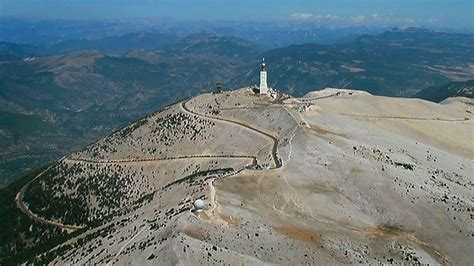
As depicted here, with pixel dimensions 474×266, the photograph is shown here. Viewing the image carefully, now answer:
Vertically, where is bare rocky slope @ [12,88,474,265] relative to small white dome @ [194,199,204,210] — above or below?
below

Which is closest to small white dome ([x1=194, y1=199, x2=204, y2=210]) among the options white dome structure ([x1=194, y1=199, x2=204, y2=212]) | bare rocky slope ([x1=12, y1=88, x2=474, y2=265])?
white dome structure ([x1=194, y1=199, x2=204, y2=212])

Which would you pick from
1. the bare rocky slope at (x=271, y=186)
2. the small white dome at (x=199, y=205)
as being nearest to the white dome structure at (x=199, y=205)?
the small white dome at (x=199, y=205)

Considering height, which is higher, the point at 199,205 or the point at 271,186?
the point at 199,205

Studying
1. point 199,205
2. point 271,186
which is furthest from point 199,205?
point 271,186

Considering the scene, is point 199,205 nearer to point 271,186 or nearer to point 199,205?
point 199,205

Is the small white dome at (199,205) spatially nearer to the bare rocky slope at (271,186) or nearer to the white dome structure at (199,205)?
the white dome structure at (199,205)

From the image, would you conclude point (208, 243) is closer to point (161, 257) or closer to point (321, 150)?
point (161, 257)

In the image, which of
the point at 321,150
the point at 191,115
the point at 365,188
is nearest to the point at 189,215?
the point at 365,188

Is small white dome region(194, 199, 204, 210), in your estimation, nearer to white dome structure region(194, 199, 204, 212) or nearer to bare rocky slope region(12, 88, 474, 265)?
white dome structure region(194, 199, 204, 212)

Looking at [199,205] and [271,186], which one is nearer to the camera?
[199,205]
